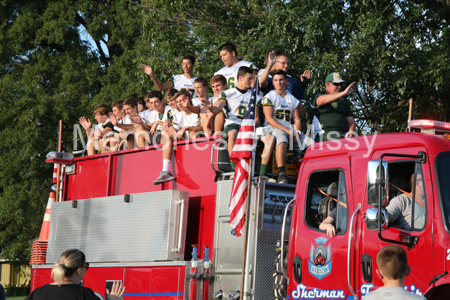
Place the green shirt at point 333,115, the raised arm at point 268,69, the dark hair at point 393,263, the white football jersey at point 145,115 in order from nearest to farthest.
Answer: the dark hair at point 393,263 < the green shirt at point 333,115 < the raised arm at point 268,69 < the white football jersey at point 145,115

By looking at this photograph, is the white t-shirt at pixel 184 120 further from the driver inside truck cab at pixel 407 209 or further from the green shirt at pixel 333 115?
the driver inside truck cab at pixel 407 209

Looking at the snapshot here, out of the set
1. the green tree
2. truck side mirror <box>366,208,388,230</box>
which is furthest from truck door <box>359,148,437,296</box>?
the green tree

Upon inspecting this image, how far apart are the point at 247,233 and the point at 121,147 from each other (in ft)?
14.0

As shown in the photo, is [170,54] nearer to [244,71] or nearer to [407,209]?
[244,71]

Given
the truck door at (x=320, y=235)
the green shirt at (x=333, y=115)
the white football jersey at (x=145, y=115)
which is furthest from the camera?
the white football jersey at (x=145, y=115)

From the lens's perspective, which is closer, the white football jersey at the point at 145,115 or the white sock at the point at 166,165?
the white sock at the point at 166,165

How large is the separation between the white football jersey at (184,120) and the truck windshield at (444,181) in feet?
14.8

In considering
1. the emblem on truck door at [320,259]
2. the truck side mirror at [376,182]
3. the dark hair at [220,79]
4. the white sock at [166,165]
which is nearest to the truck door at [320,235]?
the emblem on truck door at [320,259]

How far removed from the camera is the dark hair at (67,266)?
14.1ft

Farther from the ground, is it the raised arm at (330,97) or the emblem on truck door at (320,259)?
the raised arm at (330,97)

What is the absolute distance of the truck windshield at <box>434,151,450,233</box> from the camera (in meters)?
4.54

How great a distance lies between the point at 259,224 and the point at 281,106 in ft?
5.93

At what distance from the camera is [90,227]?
26.6 feet

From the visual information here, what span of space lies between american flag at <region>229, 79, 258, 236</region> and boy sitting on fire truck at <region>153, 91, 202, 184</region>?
132 cm
